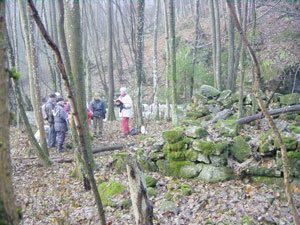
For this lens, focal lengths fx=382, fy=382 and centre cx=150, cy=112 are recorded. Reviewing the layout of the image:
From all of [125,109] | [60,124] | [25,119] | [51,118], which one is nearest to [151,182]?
[25,119]

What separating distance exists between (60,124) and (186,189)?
19.8ft

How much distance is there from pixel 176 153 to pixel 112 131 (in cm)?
636

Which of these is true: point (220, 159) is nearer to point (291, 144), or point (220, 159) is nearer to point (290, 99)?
point (291, 144)

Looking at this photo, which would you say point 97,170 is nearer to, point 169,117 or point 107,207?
point 107,207

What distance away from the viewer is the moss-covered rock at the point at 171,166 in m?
8.45

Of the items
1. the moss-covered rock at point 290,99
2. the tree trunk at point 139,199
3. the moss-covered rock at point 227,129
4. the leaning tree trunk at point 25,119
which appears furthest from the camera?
the moss-covered rock at point 290,99

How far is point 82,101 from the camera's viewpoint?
29.8ft

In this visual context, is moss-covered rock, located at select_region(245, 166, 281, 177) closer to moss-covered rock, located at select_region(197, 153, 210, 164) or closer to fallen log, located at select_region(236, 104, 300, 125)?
moss-covered rock, located at select_region(197, 153, 210, 164)

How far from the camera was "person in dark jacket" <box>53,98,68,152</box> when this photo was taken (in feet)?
39.7

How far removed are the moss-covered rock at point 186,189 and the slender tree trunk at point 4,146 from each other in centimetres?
490

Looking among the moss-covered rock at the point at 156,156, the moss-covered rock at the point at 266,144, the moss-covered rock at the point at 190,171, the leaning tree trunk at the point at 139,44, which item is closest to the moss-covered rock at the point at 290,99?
the moss-covered rock at the point at 266,144

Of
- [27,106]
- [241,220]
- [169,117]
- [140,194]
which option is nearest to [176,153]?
[241,220]

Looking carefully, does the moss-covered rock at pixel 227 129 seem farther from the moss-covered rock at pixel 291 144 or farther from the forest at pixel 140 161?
the moss-covered rock at pixel 291 144

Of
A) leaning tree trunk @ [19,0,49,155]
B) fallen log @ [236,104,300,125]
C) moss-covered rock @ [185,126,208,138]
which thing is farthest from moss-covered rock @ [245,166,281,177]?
leaning tree trunk @ [19,0,49,155]
